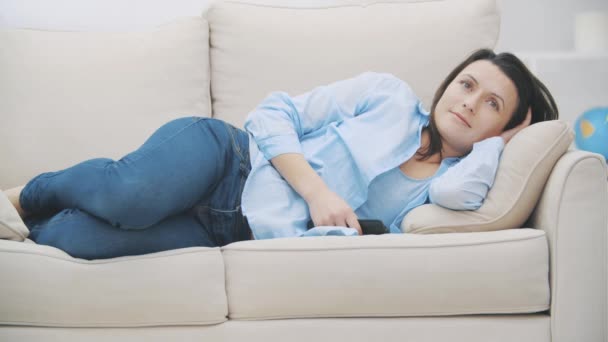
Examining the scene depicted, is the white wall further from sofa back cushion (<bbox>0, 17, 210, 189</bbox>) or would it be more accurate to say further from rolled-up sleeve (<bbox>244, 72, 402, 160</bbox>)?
sofa back cushion (<bbox>0, 17, 210, 189</bbox>)

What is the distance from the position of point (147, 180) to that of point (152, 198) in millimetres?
40

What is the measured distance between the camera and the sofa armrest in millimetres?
1449

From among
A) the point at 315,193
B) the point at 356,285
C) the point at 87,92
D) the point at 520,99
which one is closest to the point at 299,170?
the point at 315,193

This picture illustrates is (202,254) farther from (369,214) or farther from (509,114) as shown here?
(509,114)

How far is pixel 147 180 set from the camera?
1.51 meters

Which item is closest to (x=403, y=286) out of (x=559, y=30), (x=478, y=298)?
(x=478, y=298)

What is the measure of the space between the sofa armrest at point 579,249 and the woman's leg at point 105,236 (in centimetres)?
75

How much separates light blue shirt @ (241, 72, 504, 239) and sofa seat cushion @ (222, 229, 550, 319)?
128 millimetres

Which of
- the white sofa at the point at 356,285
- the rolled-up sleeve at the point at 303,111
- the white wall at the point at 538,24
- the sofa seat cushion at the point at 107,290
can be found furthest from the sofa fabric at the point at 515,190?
the white wall at the point at 538,24

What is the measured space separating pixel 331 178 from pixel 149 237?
45 cm

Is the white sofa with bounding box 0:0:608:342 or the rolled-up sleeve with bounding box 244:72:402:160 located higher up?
the rolled-up sleeve with bounding box 244:72:402:160

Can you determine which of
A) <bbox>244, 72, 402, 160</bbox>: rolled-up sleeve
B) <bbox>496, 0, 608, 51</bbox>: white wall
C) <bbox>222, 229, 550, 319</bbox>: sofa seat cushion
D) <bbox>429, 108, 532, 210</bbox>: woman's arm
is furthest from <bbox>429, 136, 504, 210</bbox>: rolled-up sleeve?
<bbox>496, 0, 608, 51</bbox>: white wall

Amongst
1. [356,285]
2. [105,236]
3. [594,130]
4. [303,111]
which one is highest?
[303,111]

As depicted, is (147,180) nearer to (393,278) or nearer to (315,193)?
(315,193)
